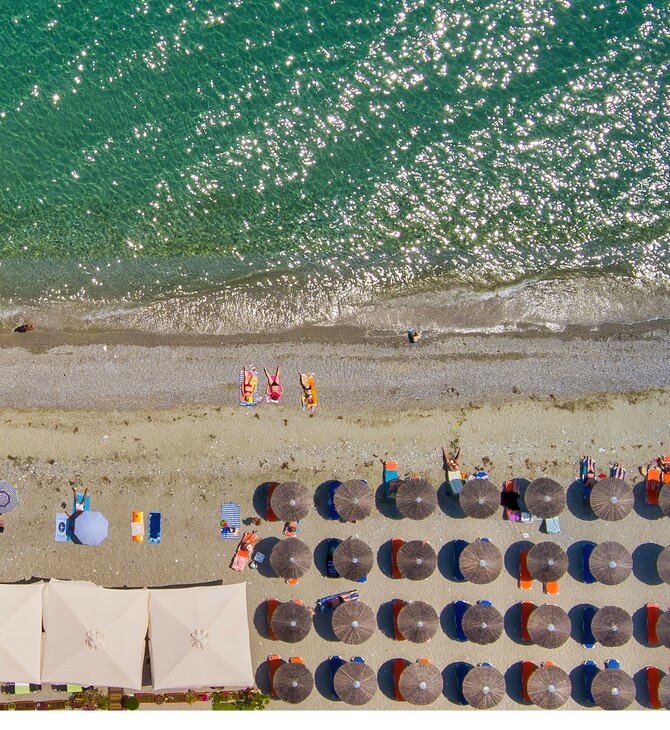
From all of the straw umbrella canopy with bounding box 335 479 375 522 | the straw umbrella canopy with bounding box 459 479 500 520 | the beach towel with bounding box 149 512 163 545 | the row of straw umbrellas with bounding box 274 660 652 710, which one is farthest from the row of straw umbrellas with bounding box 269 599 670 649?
the beach towel with bounding box 149 512 163 545

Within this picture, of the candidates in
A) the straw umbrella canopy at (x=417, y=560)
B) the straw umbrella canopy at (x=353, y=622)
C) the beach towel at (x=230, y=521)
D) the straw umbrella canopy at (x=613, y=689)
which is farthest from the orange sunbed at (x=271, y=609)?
the straw umbrella canopy at (x=613, y=689)

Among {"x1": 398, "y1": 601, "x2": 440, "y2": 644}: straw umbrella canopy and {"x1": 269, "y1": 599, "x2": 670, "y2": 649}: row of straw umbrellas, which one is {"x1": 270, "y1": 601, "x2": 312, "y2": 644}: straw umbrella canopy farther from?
{"x1": 398, "y1": 601, "x2": 440, "y2": 644}: straw umbrella canopy

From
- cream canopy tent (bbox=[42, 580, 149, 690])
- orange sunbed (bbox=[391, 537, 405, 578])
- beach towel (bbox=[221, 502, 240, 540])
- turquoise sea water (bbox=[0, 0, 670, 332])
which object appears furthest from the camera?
turquoise sea water (bbox=[0, 0, 670, 332])

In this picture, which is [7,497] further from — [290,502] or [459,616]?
[459,616]

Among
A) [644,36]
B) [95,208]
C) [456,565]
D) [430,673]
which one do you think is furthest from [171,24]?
[430,673]

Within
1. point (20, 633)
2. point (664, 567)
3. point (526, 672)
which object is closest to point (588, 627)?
point (526, 672)
